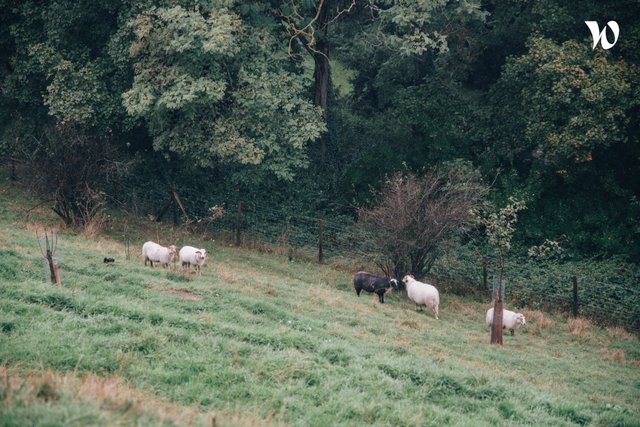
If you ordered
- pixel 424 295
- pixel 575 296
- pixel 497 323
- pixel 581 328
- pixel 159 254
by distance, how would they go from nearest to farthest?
pixel 497 323
pixel 159 254
pixel 424 295
pixel 581 328
pixel 575 296

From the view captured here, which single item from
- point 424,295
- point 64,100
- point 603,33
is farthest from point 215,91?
point 603,33

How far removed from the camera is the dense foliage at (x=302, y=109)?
79.5 feet

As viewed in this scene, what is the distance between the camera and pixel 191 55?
23.8 metres

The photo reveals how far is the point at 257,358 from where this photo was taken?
1051cm

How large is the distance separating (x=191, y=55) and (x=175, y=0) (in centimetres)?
225

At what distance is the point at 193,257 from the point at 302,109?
969cm

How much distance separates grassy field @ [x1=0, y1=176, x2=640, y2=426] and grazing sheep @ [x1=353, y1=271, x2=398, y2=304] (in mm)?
881

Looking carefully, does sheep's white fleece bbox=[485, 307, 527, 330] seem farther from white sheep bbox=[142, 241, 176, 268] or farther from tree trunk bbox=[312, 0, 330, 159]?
tree trunk bbox=[312, 0, 330, 159]

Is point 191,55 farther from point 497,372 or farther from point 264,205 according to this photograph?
point 497,372

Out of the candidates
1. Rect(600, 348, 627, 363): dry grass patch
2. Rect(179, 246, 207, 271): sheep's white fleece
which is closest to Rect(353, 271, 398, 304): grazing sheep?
Rect(179, 246, 207, 271): sheep's white fleece

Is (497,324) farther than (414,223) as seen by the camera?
No

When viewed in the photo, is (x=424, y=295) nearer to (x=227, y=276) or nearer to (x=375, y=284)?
(x=375, y=284)

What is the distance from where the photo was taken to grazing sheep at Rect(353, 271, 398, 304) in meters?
19.9

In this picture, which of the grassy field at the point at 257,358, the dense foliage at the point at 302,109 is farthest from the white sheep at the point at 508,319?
the dense foliage at the point at 302,109
